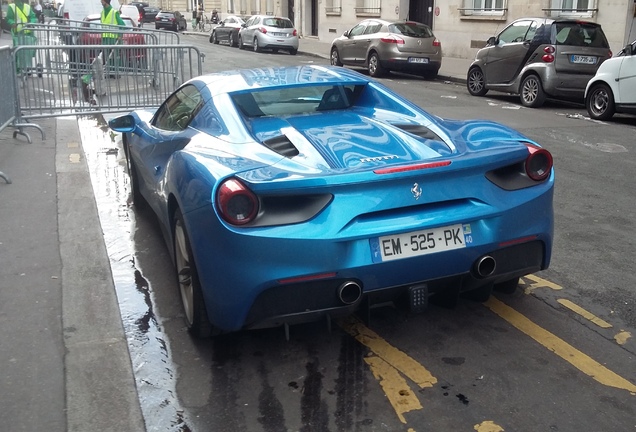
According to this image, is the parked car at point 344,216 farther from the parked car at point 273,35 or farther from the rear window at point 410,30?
the parked car at point 273,35

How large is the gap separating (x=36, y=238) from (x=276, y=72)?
2387 mm

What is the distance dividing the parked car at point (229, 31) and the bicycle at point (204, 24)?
1893 cm

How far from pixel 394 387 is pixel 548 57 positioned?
12.0 m

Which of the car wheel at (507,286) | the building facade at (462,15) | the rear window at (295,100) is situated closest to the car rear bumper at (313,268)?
the car wheel at (507,286)

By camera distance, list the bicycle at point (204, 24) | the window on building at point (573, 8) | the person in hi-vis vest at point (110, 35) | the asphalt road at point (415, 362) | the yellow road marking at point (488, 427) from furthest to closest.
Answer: the bicycle at point (204, 24), the window on building at point (573, 8), the person in hi-vis vest at point (110, 35), the asphalt road at point (415, 362), the yellow road marking at point (488, 427)

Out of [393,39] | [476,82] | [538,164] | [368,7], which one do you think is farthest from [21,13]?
[368,7]

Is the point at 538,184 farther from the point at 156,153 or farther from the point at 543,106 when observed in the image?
the point at 543,106

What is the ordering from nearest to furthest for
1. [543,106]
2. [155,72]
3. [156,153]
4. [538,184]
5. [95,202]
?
[538,184]
[156,153]
[95,202]
[155,72]
[543,106]

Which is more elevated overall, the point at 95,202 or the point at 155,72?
the point at 155,72

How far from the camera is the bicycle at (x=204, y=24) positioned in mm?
57172

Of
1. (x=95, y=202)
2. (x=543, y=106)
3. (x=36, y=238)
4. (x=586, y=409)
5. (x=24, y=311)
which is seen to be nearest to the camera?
(x=586, y=409)

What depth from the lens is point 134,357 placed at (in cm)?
407

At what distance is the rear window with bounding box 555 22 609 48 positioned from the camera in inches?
576

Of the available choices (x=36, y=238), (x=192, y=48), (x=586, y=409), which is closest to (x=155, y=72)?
(x=192, y=48)
